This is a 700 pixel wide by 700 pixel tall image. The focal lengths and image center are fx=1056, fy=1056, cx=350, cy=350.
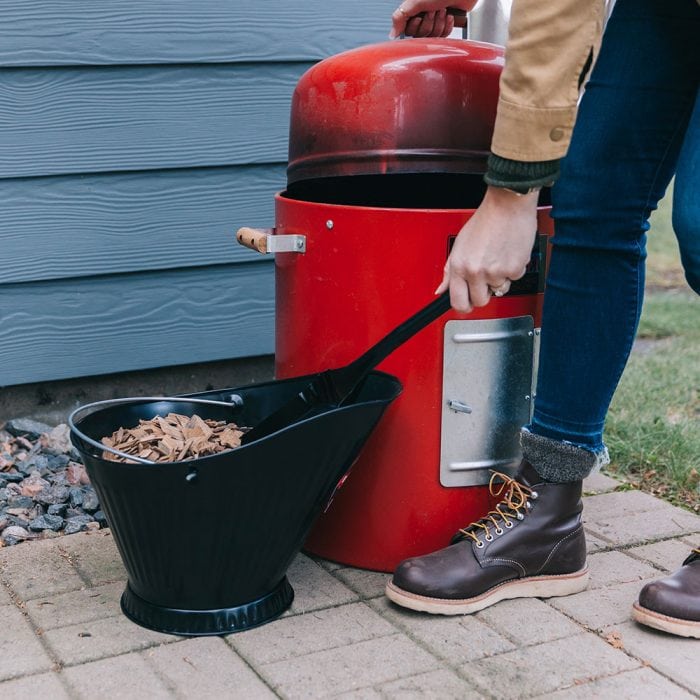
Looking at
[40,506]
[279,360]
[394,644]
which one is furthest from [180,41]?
[394,644]

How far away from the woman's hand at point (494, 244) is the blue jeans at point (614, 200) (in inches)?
10.9

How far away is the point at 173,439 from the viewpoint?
77.3 inches

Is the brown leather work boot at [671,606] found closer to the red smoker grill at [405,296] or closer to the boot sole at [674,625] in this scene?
the boot sole at [674,625]

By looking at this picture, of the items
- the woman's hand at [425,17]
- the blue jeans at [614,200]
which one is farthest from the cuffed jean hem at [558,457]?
the woman's hand at [425,17]

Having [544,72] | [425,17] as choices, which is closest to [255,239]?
[425,17]

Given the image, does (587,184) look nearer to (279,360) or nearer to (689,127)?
(689,127)

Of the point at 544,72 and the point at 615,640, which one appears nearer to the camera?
the point at 544,72

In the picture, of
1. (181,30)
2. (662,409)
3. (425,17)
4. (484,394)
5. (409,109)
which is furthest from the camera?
(662,409)

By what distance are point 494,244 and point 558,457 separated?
0.54 m

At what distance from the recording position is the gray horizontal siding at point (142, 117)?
2.64 m

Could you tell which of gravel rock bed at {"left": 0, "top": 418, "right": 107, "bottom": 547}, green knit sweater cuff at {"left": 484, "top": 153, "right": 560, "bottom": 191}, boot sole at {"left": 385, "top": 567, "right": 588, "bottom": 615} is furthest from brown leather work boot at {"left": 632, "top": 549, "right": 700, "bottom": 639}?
gravel rock bed at {"left": 0, "top": 418, "right": 107, "bottom": 547}

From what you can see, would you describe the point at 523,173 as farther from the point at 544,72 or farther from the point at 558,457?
the point at 558,457

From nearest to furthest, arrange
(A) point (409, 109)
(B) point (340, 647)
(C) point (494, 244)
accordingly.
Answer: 1. (C) point (494, 244)
2. (B) point (340, 647)
3. (A) point (409, 109)

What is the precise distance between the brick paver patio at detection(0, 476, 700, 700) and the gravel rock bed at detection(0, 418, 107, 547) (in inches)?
6.8
